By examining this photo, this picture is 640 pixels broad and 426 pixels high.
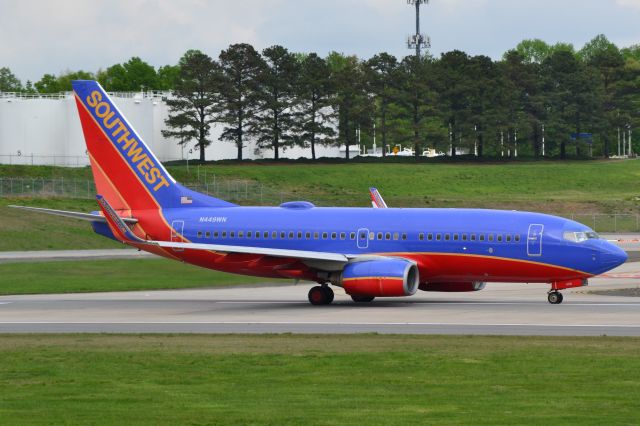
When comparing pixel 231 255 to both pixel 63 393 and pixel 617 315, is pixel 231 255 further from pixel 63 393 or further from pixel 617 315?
pixel 63 393

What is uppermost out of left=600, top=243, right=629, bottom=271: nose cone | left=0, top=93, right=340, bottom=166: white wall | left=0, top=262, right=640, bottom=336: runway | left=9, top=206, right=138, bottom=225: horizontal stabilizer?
left=0, top=93, right=340, bottom=166: white wall

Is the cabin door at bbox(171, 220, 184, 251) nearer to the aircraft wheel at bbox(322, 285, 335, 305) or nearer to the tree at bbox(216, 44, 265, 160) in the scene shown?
the aircraft wheel at bbox(322, 285, 335, 305)

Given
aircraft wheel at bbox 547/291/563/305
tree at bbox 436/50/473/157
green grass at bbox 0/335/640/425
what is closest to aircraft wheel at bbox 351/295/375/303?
aircraft wheel at bbox 547/291/563/305

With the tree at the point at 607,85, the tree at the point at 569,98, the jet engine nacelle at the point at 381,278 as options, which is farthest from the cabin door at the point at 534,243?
the tree at the point at 607,85

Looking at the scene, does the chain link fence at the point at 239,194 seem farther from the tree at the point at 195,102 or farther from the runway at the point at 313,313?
the runway at the point at 313,313

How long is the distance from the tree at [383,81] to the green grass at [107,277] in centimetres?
8549

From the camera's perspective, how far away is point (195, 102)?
129m

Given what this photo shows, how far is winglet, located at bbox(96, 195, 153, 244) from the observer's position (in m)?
45.8

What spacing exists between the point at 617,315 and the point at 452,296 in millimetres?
11251

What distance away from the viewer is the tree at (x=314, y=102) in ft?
450

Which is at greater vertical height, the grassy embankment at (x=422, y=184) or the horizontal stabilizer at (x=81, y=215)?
the grassy embankment at (x=422, y=184)

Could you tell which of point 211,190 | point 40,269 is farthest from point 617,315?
point 211,190

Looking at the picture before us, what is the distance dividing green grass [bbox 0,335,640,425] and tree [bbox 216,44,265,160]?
326 ft

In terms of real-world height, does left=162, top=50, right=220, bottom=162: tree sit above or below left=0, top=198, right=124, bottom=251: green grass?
above
